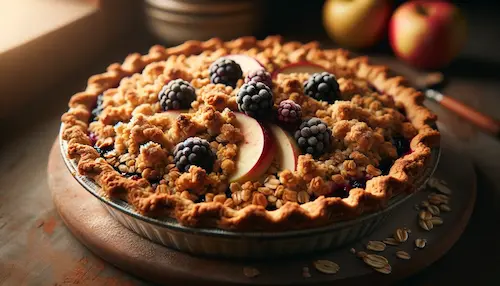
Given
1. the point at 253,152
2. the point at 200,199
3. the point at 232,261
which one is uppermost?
the point at 253,152

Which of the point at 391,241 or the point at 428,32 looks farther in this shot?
the point at 428,32

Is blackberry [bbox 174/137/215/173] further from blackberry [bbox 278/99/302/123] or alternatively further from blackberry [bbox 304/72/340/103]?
blackberry [bbox 304/72/340/103]

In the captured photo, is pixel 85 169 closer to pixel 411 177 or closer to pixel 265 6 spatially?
pixel 411 177

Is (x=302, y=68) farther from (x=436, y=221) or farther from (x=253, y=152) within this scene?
Answer: (x=436, y=221)

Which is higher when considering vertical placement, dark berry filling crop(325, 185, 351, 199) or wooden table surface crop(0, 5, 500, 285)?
dark berry filling crop(325, 185, 351, 199)

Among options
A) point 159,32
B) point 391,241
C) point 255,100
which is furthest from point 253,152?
point 159,32

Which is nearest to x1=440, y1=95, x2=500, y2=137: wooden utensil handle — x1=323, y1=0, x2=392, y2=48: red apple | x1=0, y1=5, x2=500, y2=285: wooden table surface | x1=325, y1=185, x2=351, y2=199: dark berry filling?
x1=0, y1=5, x2=500, y2=285: wooden table surface

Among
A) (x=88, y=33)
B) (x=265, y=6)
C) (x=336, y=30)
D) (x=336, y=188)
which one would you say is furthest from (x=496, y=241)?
(x=88, y=33)
